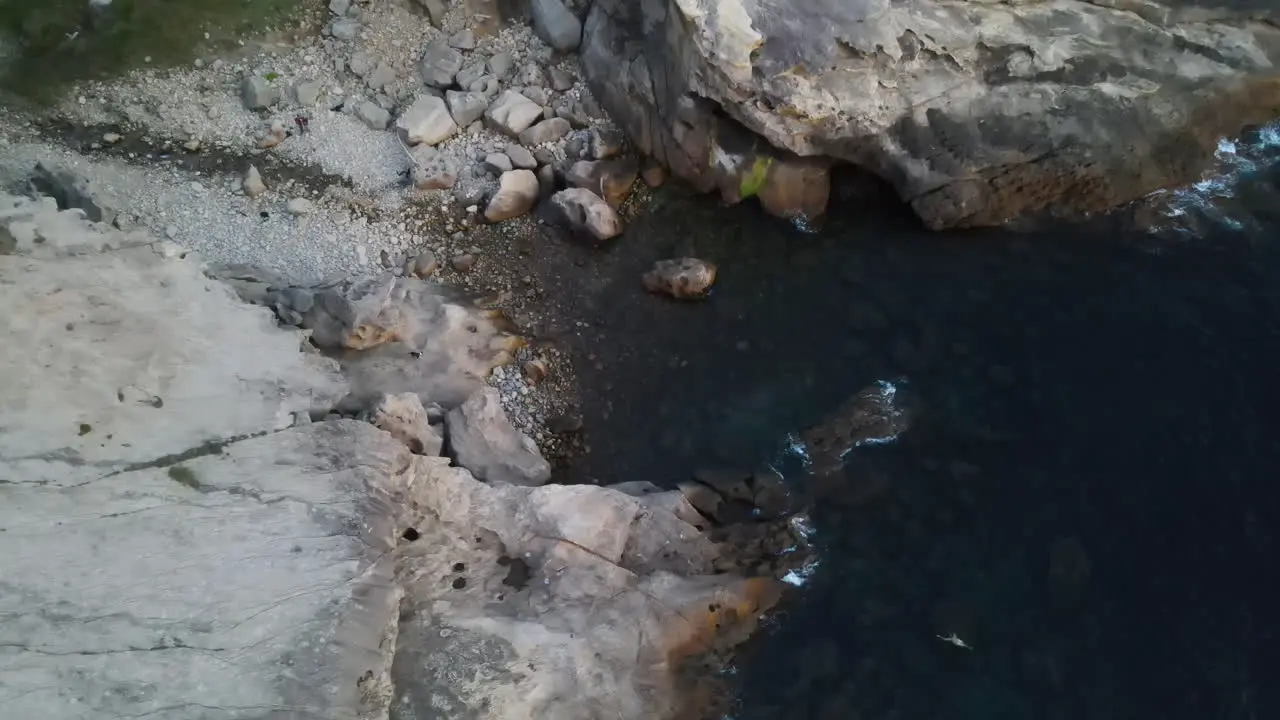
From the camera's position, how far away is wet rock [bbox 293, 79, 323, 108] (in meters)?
13.9

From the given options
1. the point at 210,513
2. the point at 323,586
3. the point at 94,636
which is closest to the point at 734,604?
the point at 323,586

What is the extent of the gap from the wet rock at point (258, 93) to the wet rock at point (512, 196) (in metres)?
3.56

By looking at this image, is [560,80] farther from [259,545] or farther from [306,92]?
[259,545]

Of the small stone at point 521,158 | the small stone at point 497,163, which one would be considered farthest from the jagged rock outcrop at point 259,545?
the small stone at point 521,158

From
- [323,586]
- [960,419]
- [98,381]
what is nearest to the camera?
[323,586]

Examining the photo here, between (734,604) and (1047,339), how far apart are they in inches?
192

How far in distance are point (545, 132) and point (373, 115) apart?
243cm

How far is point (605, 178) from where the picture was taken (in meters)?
13.3

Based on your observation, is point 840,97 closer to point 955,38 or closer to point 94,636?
point 955,38

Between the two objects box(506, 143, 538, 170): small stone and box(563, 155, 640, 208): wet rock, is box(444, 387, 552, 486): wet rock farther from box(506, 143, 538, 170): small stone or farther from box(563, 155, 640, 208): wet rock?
box(506, 143, 538, 170): small stone

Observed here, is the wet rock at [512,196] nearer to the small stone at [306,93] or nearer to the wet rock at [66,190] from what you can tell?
the small stone at [306,93]

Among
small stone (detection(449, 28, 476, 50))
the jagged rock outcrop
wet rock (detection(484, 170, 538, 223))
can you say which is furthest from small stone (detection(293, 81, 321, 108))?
the jagged rock outcrop

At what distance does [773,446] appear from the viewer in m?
10.6

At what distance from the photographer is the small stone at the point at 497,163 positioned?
13383mm
